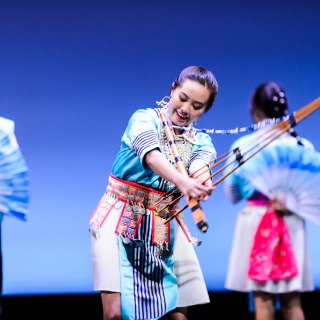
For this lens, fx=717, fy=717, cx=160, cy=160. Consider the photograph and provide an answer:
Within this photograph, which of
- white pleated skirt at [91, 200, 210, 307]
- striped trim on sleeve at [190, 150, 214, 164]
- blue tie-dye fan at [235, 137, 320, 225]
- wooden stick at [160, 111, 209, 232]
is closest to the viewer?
wooden stick at [160, 111, 209, 232]

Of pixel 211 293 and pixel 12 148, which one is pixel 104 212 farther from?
pixel 211 293

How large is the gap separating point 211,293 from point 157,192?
1057mm

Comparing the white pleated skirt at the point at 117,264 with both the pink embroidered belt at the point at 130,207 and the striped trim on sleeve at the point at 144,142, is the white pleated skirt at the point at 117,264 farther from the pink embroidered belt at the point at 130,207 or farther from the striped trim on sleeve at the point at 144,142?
the striped trim on sleeve at the point at 144,142

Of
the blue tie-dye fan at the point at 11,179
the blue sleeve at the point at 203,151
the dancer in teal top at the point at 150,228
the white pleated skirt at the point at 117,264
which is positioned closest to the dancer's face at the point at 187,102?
the dancer in teal top at the point at 150,228

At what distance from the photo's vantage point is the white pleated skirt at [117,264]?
9.52ft

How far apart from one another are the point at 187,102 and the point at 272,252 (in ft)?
2.33

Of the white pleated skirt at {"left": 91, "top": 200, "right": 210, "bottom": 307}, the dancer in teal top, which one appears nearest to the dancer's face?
the dancer in teal top

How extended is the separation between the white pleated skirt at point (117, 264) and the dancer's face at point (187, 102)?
453 mm

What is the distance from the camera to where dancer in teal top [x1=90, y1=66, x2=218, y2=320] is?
291 cm

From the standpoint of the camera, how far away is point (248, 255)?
2.75 metres

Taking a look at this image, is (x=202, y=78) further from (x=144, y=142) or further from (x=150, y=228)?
(x=150, y=228)

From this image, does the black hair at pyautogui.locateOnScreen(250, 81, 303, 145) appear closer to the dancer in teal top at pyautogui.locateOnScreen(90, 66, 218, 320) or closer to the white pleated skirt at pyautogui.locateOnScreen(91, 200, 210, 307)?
the dancer in teal top at pyautogui.locateOnScreen(90, 66, 218, 320)

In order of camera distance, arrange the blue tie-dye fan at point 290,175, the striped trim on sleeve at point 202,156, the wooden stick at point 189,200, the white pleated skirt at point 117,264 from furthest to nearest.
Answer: the striped trim on sleeve at point 202,156 → the white pleated skirt at point 117,264 → the blue tie-dye fan at point 290,175 → the wooden stick at point 189,200

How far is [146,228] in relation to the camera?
3012 millimetres
